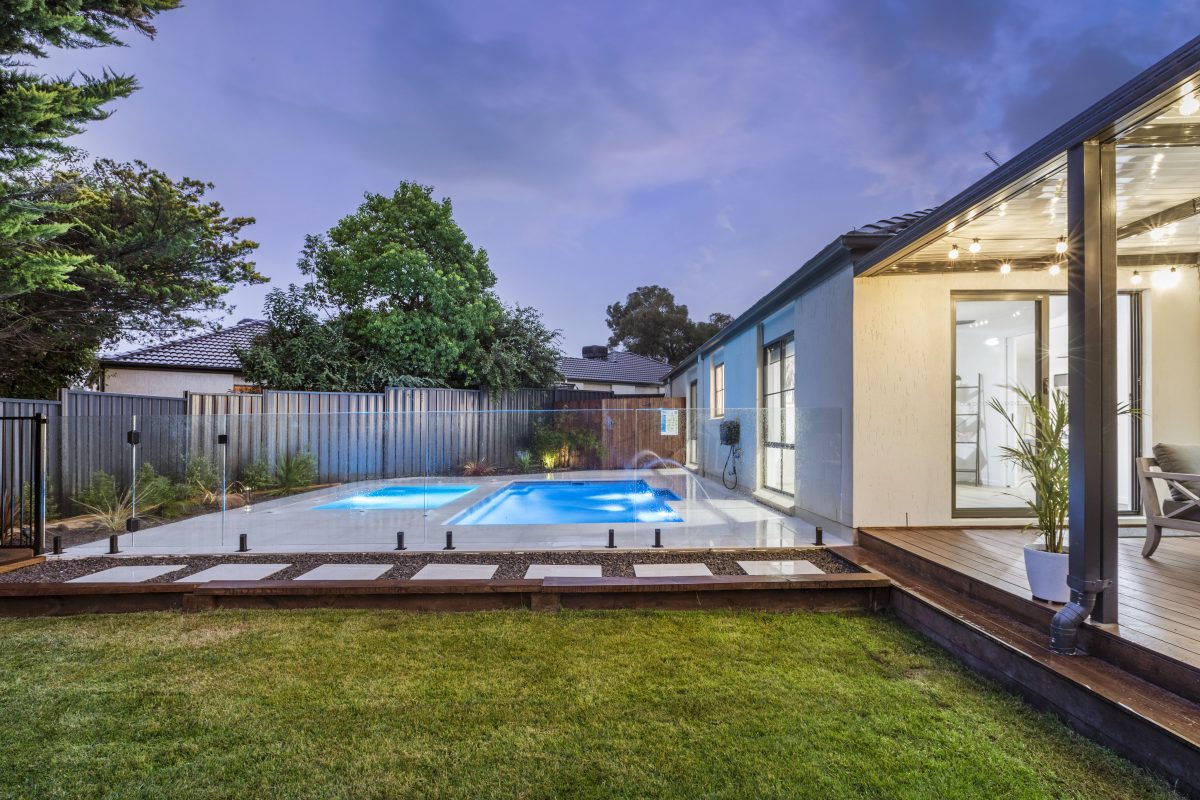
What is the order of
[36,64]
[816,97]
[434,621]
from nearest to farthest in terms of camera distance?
[434,621] → [36,64] → [816,97]

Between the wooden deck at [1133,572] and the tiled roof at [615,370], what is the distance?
16816mm

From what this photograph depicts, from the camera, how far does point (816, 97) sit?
13.7m

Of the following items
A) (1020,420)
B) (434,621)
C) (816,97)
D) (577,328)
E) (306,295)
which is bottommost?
(434,621)

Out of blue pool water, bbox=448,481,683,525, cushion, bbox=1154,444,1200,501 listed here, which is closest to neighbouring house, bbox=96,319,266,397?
blue pool water, bbox=448,481,683,525

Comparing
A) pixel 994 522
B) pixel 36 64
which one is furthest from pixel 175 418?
pixel 994 522

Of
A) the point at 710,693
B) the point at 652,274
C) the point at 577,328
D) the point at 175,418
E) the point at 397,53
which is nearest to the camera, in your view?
the point at 710,693

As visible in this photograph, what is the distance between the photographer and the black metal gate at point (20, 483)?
15.3ft

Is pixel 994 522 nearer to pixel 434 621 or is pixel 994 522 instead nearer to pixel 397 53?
pixel 434 621

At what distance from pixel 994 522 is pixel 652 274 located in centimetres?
3056

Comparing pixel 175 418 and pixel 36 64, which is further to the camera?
pixel 175 418

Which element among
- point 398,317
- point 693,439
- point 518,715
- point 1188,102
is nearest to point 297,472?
point 693,439

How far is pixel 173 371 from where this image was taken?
12367 millimetres

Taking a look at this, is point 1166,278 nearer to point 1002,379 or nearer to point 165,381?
point 1002,379

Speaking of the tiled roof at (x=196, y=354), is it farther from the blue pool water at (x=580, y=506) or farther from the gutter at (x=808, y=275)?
the gutter at (x=808, y=275)
